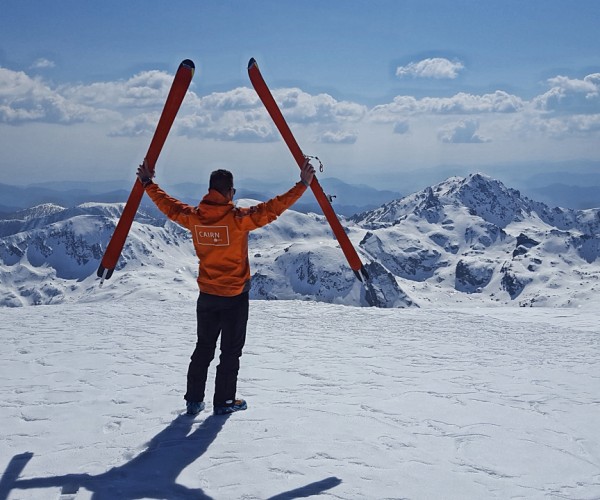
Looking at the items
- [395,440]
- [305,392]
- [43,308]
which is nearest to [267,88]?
[305,392]

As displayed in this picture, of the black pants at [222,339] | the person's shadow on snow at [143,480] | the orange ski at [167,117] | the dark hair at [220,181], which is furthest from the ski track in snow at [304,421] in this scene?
the dark hair at [220,181]

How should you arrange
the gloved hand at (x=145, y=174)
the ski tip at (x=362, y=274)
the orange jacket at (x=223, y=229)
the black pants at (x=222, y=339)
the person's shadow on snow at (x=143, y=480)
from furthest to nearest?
the ski tip at (x=362, y=274), the gloved hand at (x=145, y=174), the black pants at (x=222, y=339), the orange jacket at (x=223, y=229), the person's shadow on snow at (x=143, y=480)

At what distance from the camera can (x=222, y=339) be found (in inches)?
283

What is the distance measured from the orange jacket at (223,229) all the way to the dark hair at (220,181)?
61 mm

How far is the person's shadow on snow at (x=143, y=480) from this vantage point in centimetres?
520

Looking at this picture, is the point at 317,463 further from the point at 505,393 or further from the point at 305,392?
the point at 505,393

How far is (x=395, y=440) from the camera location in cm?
671

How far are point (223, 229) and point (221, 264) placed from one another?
460 millimetres

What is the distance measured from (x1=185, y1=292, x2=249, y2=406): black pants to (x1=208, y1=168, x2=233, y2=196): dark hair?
130cm

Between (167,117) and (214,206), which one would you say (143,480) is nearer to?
(214,206)

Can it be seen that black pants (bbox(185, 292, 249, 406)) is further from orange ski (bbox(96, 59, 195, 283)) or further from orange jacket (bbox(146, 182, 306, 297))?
orange ski (bbox(96, 59, 195, 283))

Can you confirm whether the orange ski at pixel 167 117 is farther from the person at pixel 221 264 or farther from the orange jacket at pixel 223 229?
the orange jacket at pixel 223 229

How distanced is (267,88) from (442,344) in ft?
26.0

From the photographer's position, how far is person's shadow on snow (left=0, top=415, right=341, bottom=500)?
5.20 meters
